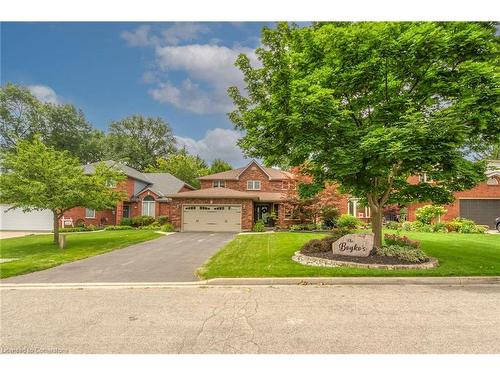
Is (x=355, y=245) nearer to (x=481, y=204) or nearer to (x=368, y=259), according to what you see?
(x=368, y=259)

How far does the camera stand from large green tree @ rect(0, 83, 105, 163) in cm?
4394

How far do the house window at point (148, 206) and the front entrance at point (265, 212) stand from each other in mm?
10132

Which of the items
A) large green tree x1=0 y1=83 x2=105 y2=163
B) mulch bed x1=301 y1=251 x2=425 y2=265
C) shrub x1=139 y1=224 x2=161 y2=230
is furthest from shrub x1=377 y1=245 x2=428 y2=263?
large green tree x1=0 y1=83 x2=105 y2=163

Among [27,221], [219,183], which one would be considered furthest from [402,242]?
[27,221]

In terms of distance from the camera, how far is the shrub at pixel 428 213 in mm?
24469

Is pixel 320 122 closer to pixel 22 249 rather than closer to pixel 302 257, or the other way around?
pixel 302 257

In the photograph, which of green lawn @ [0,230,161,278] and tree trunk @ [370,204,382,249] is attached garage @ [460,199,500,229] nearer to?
tree trunk @ [370,204,382,249]

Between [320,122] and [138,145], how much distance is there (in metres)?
54.8

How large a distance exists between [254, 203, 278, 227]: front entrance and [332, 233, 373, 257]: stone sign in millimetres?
17196

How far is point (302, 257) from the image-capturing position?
1021 cm

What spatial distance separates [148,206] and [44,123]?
3023 cm

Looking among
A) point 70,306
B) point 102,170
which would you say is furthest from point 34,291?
point 102,170

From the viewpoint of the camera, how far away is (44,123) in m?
46.7

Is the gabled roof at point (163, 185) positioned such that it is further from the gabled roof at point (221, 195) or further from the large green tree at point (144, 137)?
the large green tree at point (144, 137)
